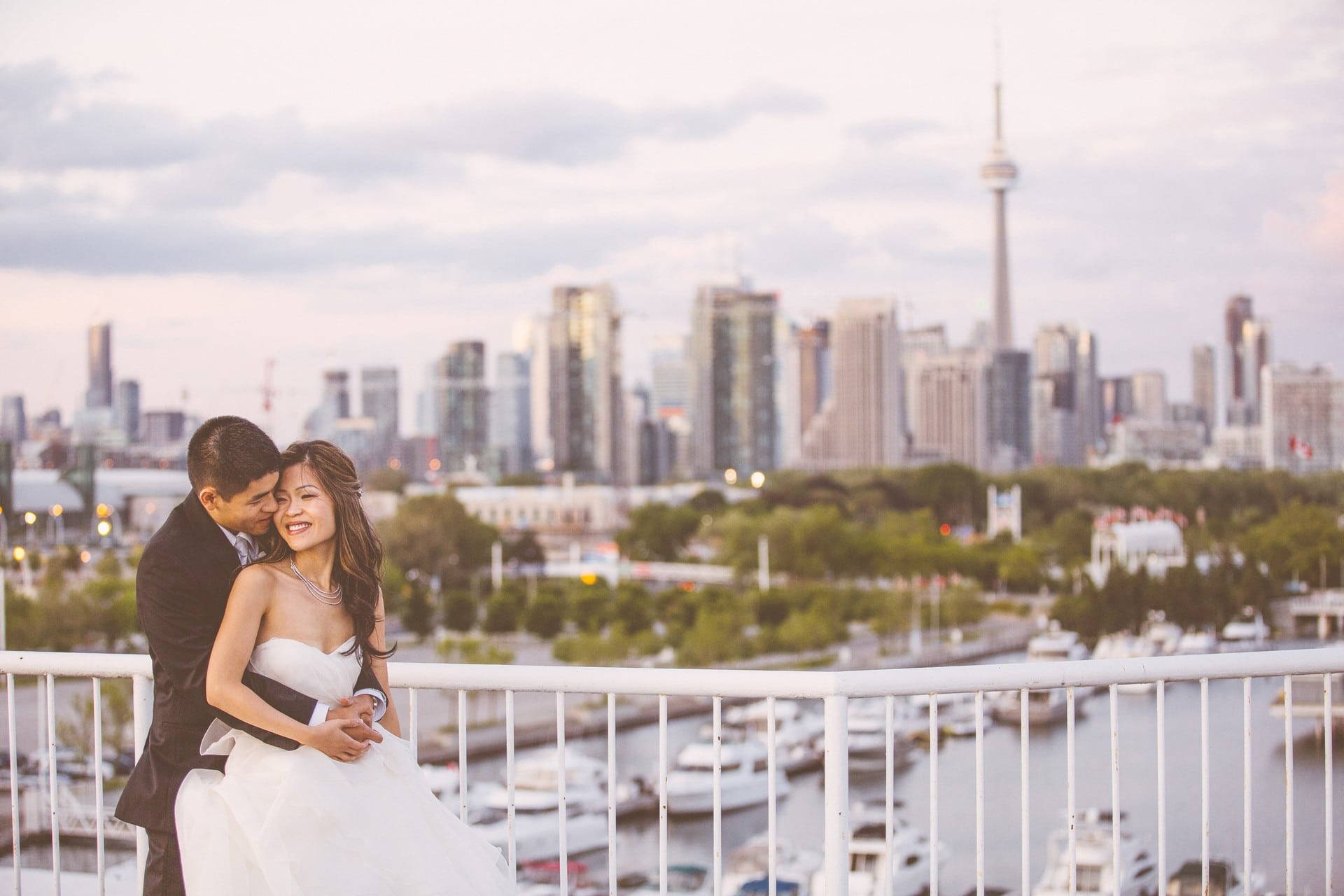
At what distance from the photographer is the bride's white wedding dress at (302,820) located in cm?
214

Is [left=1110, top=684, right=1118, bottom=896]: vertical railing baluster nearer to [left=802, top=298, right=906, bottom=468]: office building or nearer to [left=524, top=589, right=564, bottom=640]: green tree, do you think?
[left=524, top=589, right=564, bottom=640]: green tree

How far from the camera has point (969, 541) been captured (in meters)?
46.4

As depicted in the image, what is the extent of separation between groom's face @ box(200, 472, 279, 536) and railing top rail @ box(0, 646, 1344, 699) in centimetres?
46

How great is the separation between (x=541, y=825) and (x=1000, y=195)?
82.2 meters

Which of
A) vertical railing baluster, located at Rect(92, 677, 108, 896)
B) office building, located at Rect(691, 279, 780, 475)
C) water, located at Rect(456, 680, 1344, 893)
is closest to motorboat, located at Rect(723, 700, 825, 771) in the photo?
water, located at Rect(456, 680, 1344, 893)

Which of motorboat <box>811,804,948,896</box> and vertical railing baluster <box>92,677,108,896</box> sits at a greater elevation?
vertical railing baluster <box>92,677,108,896</box>

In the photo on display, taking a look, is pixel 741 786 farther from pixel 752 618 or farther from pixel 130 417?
pixel 130 417

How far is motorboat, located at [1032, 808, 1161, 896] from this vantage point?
14539mm

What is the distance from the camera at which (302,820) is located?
215 cm

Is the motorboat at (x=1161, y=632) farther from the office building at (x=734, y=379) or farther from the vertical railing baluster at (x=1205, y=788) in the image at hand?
the office building at (x=734, y=379)

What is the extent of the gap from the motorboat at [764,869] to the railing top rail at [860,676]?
12.0 meters

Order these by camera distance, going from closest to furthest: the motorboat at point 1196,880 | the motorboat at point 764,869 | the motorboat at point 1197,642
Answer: the motorboat at point 1196,880, the motorboat at point 764,869, the motorboat at point 1197,642

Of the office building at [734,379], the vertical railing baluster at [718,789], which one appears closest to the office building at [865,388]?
the office building at [734,379]

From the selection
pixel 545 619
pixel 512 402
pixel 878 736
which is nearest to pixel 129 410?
pixel 512 402
